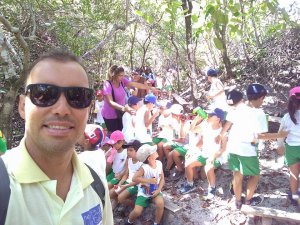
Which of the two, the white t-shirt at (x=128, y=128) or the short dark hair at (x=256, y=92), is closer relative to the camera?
the short dark hair at (x=256, y=92)

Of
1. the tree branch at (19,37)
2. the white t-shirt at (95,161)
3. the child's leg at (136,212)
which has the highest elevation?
the tree branch at (19,37)

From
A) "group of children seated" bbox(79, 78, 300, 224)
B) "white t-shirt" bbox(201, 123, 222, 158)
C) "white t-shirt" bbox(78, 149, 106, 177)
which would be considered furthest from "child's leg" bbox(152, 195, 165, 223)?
"white t-shirt" bbox(78, 149, 106, 177)

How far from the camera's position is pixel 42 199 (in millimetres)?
1241

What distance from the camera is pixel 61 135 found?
1336 mm

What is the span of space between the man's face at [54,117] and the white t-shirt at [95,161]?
23 cm

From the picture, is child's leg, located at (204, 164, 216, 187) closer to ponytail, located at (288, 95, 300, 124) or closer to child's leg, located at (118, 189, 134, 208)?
child's leg, located at (118, 189, 134, 208)

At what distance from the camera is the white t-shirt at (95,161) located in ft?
5.29

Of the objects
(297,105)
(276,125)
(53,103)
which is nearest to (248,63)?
(276,125)

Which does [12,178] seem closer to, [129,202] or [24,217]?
[24,217]

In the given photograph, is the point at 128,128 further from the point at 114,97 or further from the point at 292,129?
the point at 292,129

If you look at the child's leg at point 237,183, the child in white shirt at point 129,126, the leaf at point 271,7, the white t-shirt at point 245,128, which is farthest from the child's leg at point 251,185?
the leaf at point 271,7

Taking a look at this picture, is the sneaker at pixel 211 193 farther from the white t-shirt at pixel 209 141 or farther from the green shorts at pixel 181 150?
the green shorts at pixel 181 150

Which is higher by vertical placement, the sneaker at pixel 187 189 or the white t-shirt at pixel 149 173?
the white t-shirt at pixel 149 173

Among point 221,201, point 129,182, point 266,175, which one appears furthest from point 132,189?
point 266,175
